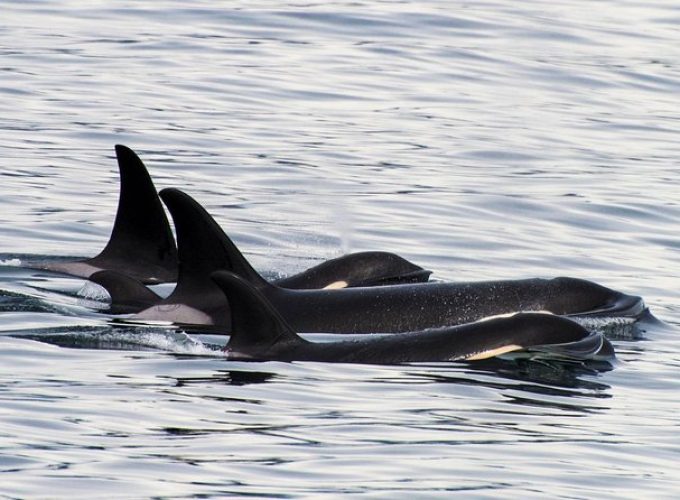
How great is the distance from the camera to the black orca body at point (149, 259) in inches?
520

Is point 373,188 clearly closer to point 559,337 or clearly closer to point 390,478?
point 559,337

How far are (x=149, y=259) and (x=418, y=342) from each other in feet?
12.6

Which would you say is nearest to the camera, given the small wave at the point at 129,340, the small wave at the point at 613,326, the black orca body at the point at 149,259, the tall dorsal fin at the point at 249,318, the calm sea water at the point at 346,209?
the calm sea water at the point at 346,209

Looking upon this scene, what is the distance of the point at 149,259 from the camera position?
14.1 m

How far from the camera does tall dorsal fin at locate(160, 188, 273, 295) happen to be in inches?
460

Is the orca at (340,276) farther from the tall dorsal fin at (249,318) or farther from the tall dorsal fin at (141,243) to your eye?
the tall dorsal fin at (249,318)

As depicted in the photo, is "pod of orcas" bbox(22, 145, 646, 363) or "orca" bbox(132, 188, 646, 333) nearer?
"pod of orcas" bbox(22, 145, 646, 363)

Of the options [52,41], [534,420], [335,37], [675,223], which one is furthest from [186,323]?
[335,37]

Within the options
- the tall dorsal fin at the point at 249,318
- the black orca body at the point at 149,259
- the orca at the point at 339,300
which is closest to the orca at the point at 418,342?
the tall dorsal fin at the point at 249,318

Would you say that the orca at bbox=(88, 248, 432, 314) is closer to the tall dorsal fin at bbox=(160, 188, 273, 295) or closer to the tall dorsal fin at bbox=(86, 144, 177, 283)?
the tall dorsal fin at bbox=(160, 188, 273, 295)

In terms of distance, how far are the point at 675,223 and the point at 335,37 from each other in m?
12.2

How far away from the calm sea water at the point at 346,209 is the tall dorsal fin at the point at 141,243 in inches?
23.3

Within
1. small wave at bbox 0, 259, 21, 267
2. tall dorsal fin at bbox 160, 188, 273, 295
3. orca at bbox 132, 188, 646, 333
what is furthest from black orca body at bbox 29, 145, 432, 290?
tall dorsal fin at bbox 160, 188, 273, 295

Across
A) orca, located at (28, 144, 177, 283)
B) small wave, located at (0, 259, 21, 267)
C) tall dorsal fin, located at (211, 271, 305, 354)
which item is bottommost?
small wave, located at (0, 259, 21, 267)
